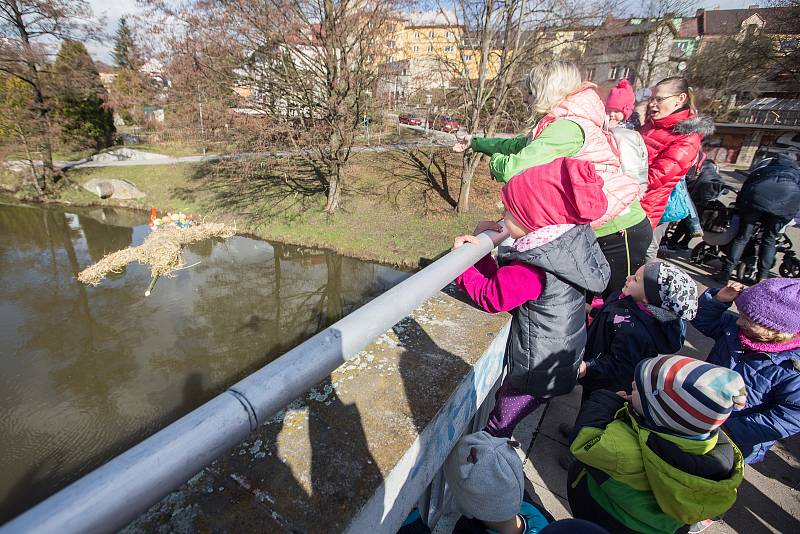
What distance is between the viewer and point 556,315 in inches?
71.4

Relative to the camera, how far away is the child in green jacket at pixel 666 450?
129 centimetres

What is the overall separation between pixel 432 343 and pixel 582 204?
881 mm

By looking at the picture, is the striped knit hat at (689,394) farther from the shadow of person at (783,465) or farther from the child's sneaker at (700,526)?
the shadow of person at (783,465)

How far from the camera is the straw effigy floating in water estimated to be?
10609 mm

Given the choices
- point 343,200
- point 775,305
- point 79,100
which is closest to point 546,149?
point 775,305

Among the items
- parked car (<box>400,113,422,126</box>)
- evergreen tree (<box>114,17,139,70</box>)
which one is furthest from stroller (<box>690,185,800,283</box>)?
evergreen tree (<box>114,17,139,70</box>)

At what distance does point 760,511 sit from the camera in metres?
1.98

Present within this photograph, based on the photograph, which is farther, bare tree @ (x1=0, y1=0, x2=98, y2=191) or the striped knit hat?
bare tree @ (x1=0, y1=0, x2=98, y2=191)

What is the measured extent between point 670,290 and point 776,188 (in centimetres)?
405

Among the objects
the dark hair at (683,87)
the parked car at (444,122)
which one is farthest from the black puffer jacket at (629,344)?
the parked car at (444,122)

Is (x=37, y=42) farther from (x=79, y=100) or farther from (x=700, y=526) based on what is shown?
(x=700, y=526)

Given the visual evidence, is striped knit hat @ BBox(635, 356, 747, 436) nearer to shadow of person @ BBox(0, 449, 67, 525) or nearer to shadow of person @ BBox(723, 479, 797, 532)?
shadow of person @ BBox(723, 479, 797, 532)

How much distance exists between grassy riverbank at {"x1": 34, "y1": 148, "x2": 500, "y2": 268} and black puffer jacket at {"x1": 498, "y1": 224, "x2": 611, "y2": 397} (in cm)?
873

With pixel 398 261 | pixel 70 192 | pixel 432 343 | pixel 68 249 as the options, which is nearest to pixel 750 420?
pixel 432 343
